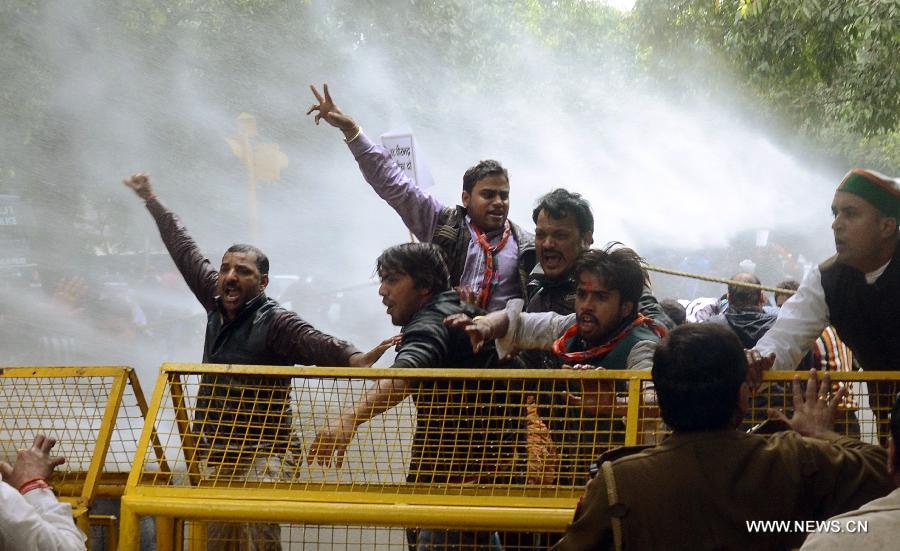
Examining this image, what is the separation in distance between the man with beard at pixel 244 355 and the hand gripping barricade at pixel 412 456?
2cm

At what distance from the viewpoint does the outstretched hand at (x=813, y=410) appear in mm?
2582

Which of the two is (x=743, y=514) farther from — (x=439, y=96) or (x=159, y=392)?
(x=439, y=96)

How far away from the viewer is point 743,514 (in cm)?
222

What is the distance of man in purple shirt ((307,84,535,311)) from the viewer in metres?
4.61

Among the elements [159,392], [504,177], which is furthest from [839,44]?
[159,392]

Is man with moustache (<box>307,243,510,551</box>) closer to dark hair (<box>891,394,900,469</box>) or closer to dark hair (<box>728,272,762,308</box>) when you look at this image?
dark hair (<box>891,394,900,469</box>)

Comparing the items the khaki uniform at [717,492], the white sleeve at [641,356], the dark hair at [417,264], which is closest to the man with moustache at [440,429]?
the dark hair at [417,264]

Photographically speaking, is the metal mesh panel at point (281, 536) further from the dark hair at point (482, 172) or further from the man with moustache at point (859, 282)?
the dark hair at point (482, 172)

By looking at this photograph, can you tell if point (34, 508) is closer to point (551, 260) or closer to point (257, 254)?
point (257, 254)

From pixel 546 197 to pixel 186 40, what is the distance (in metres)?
17.0

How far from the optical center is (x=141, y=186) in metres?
5.41

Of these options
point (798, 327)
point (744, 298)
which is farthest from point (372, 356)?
point (744, 298)

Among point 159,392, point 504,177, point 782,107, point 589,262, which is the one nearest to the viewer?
point 159,392

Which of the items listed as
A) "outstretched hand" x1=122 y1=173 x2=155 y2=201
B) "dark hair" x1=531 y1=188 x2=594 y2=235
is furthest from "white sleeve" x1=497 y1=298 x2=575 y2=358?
"outstretched hand" x1=122 y1=173 x2=155 y2=201
